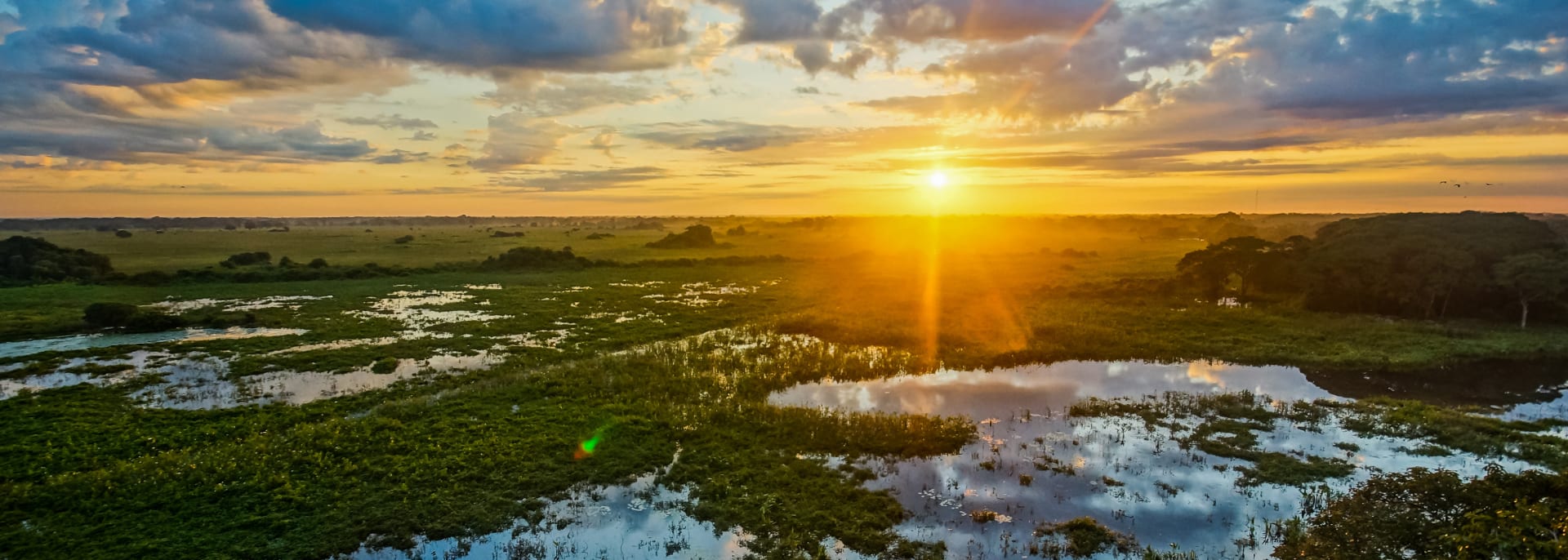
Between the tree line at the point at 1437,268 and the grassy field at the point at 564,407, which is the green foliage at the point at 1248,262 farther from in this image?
the grassy field at the point at 564,407

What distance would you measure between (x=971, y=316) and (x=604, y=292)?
78.6 feet

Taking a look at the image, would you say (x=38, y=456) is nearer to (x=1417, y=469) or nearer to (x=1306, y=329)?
(x=1417, y=469)

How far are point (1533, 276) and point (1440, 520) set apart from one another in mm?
25651

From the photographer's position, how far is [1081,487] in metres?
13.6

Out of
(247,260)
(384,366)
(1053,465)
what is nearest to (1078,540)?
(1053,465)

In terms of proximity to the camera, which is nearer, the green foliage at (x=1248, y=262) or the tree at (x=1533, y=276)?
the tree at (x=1533, y=276)

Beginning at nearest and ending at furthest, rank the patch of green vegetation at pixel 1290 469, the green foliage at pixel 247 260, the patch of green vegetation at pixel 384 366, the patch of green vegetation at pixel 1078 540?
the patch of green vegetation at pixel 1078 540, the patch of green vegetation at pixel 1290 469, the patch of green vegetation at pixel 384 366, the green foliage at pixel 247 260

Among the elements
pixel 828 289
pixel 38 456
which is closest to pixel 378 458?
pixel 38 456

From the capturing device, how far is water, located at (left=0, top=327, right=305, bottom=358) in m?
25.7

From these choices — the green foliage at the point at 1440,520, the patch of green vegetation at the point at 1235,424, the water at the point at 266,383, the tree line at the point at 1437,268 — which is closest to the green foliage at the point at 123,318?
the water at the point at 266,383

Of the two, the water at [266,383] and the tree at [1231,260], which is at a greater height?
the tree at [1231,260]

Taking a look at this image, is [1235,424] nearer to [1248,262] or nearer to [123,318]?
[1248,262]

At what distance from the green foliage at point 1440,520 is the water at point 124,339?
1418 inches

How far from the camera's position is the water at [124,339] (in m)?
25.7
